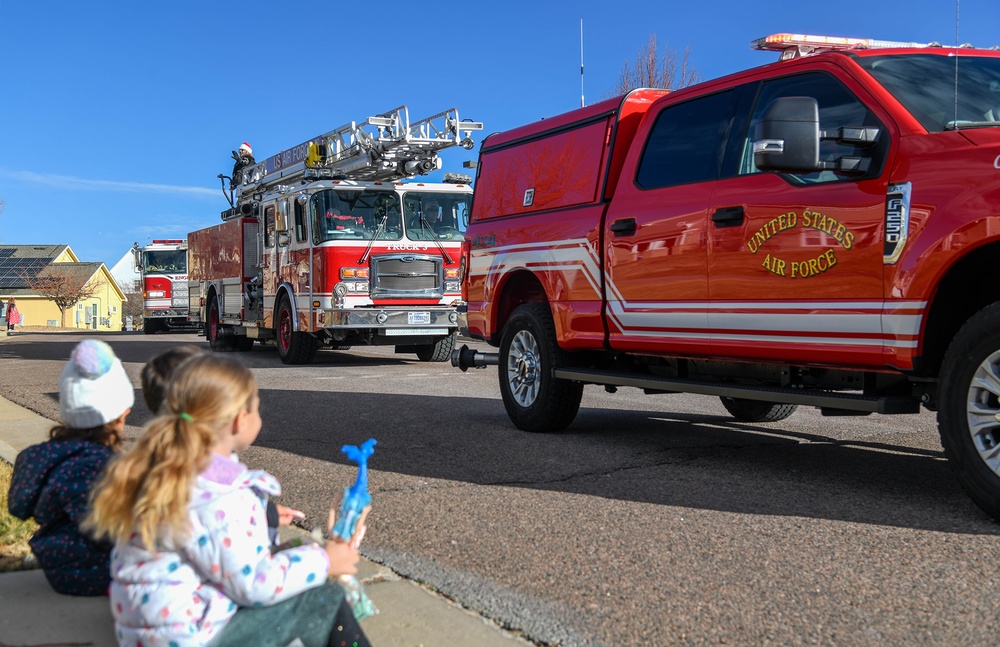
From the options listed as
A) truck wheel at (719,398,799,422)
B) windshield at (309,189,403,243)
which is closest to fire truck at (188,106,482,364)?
windshield at (309,189,403,243)

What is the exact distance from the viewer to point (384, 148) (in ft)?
54.3

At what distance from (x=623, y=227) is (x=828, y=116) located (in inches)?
64.3

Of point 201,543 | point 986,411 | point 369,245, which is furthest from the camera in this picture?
point 369,245

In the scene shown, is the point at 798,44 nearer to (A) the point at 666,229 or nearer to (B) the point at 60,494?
(A) the point at 666,229

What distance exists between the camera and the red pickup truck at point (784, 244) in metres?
4.78

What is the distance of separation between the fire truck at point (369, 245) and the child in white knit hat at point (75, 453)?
1173 centimetres

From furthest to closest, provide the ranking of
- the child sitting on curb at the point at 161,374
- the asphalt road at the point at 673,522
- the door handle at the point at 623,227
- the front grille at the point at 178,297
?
the front grille at the point at 178,297 → the door handle at the point at 623,227 → the asphalt road at the point at 673,522 → the child sitting on curb at the point at 161,374

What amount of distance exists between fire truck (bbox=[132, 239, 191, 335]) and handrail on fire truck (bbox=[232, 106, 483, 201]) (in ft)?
69.6

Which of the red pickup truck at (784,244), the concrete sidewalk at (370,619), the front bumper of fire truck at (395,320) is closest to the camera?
the concrete sidewalk at (370,619)

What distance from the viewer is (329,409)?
9539mm

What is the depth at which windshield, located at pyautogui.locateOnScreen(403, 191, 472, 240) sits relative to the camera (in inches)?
632

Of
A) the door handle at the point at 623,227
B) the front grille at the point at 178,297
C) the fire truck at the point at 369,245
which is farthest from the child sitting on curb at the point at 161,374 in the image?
the front grille at the point at 178,297

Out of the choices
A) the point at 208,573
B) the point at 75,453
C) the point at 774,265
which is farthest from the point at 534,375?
the point at 208,573

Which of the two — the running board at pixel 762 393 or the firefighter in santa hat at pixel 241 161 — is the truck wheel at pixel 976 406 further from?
the firefighter in santa hat at pixel 241 161
